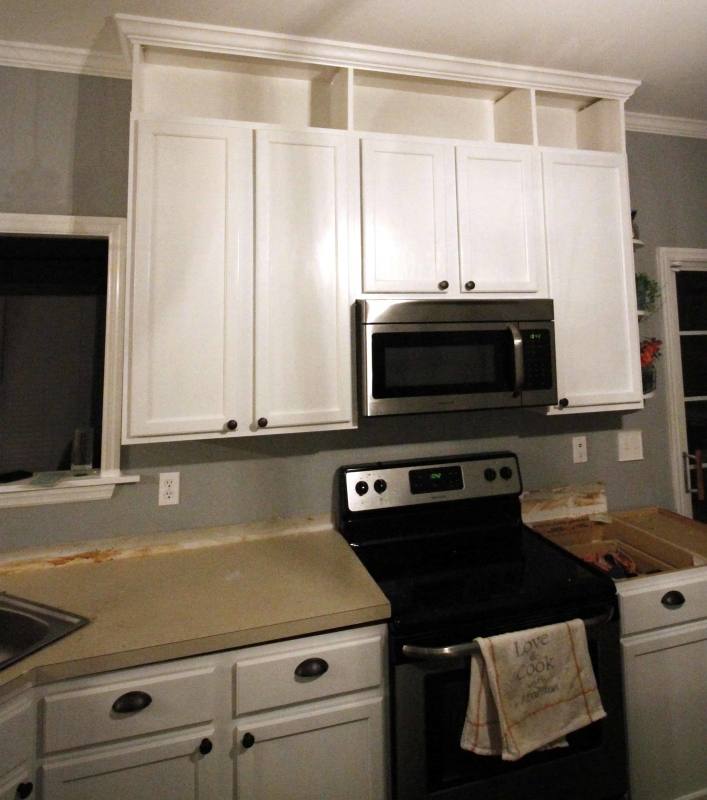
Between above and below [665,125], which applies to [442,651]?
below

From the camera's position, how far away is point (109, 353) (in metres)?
1.65

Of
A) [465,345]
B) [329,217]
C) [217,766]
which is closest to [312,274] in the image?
[329,217]

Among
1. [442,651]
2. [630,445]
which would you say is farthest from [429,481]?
[630,445]

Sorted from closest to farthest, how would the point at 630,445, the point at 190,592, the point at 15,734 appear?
the point at 15,734 < the point at 190,592 < the point at 630,445

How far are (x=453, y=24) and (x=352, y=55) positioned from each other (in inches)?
13.4

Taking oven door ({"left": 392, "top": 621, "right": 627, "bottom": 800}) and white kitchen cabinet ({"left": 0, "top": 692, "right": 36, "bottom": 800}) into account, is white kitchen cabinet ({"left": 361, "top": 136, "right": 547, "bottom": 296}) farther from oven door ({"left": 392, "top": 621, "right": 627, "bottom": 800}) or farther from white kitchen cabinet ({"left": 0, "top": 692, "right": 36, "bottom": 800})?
white kitchen cabinet ({"left": 0, "top": 692, "right": 36, "bottom": 800})

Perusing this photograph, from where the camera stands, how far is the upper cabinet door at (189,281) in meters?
A: 1.42

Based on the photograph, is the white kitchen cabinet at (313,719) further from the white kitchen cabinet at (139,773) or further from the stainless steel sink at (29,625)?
the stainless steel sink at (29,625)

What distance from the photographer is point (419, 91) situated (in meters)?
1.90

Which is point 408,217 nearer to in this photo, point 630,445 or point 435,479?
point 435,479

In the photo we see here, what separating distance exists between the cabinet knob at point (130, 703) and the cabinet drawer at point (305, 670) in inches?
8.5

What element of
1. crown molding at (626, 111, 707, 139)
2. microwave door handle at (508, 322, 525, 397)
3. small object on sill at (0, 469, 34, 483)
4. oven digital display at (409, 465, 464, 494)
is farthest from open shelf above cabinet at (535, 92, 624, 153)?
small object on sill at (0, 469, 34, 483)

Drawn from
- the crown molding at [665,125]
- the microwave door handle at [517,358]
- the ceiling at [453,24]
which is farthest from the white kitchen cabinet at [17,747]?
the crown molding at [665,125]

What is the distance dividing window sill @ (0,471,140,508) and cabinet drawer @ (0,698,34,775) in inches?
27.5
